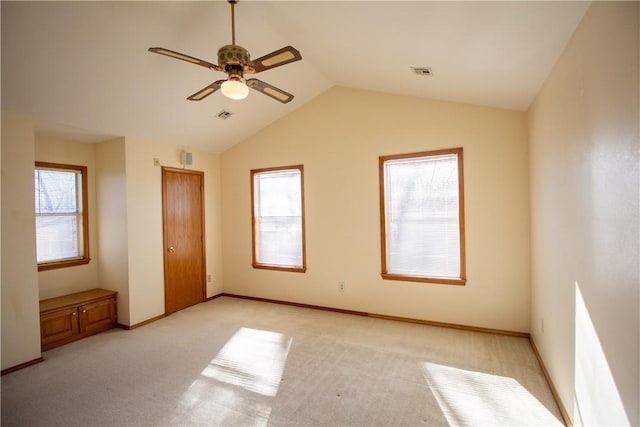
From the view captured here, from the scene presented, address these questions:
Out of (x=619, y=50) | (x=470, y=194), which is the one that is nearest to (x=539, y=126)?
(x=470, y=194)

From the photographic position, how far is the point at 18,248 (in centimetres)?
311

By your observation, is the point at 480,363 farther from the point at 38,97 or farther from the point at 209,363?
the point at 38,97

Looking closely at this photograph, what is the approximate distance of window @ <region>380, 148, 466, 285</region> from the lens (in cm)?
379

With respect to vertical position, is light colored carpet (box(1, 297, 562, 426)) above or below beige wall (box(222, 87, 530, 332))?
below

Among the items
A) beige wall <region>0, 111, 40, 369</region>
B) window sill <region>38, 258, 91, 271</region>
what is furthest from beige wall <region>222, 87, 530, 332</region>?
beige wall <region>0, 111, 40, 369</region>

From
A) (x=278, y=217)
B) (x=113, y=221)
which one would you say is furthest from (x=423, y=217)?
(x=113, y=221)

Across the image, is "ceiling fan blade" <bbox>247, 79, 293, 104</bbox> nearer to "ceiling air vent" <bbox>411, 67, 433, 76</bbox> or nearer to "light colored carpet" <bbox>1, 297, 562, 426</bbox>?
"ceiling air vent" <bbox>411, 67, 433, 76</bbox>

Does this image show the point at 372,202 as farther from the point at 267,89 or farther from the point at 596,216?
the point at 596,216

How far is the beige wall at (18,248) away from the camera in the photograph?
9.94 ft

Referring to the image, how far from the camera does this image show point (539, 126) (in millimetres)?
2844

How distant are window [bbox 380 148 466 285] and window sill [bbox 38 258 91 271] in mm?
4090

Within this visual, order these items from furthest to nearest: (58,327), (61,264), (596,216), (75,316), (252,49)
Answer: (61,264) < (75,316) < (58,327) < (252,49) < (596,216)

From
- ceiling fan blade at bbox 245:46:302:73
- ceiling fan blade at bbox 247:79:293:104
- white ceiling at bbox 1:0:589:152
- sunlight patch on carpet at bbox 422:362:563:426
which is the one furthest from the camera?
ceiling fan blade at bbox 247:79:293:104

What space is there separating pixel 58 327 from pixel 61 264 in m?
0.86
